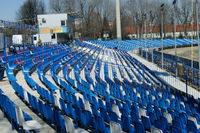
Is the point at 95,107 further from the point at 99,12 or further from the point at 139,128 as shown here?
the point at 99,12

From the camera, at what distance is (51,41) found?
36875 mm

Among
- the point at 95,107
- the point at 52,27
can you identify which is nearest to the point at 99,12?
the point at 52,27

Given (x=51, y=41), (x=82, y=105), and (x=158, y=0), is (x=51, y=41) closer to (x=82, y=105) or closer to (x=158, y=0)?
(x=82, y=105)

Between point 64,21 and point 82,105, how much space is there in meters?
30.9

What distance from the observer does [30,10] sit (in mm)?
67875

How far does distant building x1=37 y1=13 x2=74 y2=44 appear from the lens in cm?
3688

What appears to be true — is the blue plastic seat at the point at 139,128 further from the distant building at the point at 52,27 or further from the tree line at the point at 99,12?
the tree line at the point at 99,12

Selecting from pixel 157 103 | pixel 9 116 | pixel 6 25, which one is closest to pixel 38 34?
pixel 6 25

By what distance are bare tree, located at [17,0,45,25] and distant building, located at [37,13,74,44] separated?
98.3 feet

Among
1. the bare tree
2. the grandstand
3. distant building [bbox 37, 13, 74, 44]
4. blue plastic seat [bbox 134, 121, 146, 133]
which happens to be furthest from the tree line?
blue plastic seat [bbox 134, 121, 146, 133]

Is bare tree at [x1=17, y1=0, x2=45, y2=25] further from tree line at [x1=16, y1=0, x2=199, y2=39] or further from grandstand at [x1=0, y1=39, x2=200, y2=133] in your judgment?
grandstand at [x1=0, y1=39, x2=200, y2=133]

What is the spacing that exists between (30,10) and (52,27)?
33.1 meters

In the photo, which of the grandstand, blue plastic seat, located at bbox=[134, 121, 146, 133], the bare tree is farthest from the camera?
the bare tree

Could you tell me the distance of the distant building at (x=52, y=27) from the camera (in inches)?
1452
